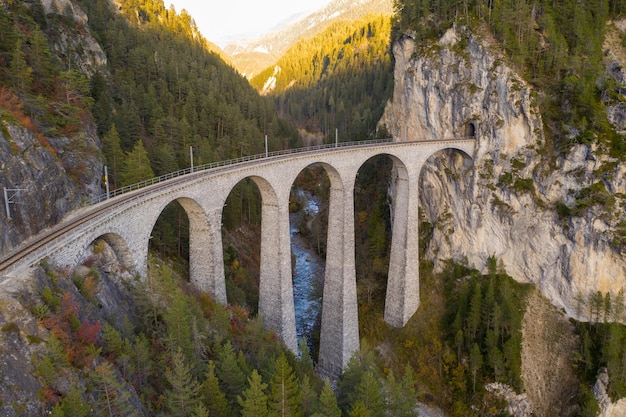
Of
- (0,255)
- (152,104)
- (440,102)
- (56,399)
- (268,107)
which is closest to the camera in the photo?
(56,399)

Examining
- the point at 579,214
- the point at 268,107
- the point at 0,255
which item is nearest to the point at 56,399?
the point at 0,255

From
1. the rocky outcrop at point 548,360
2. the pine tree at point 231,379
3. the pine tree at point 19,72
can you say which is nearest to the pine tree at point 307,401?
the pine tree at point 231,379

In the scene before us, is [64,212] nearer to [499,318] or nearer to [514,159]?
[499,318]

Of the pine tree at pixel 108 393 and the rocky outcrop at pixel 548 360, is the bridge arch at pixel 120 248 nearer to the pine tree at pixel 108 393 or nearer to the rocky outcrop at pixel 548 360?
the pine tree at pixel 108 393

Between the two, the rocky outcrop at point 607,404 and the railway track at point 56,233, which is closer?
the railway track at point 56,233

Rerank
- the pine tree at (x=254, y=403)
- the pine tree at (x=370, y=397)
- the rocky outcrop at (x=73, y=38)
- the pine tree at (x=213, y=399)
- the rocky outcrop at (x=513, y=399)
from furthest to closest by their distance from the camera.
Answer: the rocky outcrop at (x=73, y=38) → the rocky outcrop at (x=513, y=399) → the pine tree at (x=370, y=397) → the pine tree at (x=213, y=399) → the pine tree at (x=254, y=403)

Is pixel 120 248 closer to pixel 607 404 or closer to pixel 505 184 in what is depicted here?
pixel 505 184
